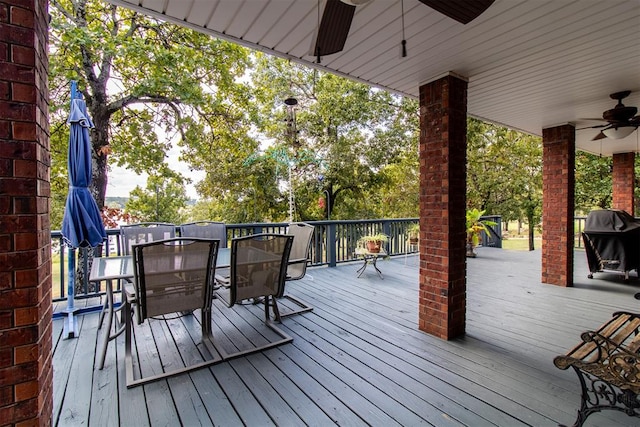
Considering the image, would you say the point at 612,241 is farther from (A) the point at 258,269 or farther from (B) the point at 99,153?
(B) the point at 99,153

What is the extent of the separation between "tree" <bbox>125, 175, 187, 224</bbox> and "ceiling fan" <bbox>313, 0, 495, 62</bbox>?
33.1 ft

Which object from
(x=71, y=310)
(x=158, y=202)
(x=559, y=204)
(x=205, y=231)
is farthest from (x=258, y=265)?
(x=158, y=202)

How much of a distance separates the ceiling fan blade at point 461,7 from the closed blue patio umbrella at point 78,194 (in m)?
3.23

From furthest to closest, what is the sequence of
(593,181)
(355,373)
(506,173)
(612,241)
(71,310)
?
1. (506,173)
2. (593,181)
3. (612,241)
4. (71,310)
5. (355,373)

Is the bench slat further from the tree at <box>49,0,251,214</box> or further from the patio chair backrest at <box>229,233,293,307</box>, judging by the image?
the tree at <box>49,0,251,214</box>

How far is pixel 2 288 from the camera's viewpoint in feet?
3.92

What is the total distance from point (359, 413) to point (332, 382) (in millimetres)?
361

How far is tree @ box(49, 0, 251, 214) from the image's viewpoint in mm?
5844

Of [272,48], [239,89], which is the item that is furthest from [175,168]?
[272,48]

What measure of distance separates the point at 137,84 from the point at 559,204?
839 cm

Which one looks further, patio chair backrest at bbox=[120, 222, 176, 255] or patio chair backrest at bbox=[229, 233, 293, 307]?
patio chair backrest at bbox=[120, 222, 176, 255]

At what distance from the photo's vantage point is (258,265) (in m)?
2.82

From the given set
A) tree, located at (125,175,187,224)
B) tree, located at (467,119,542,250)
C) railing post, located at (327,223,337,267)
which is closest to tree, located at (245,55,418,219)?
tree, located at (467,119,542,250)

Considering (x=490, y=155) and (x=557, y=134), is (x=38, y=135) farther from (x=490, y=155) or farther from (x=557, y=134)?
(x=490, y=155)
